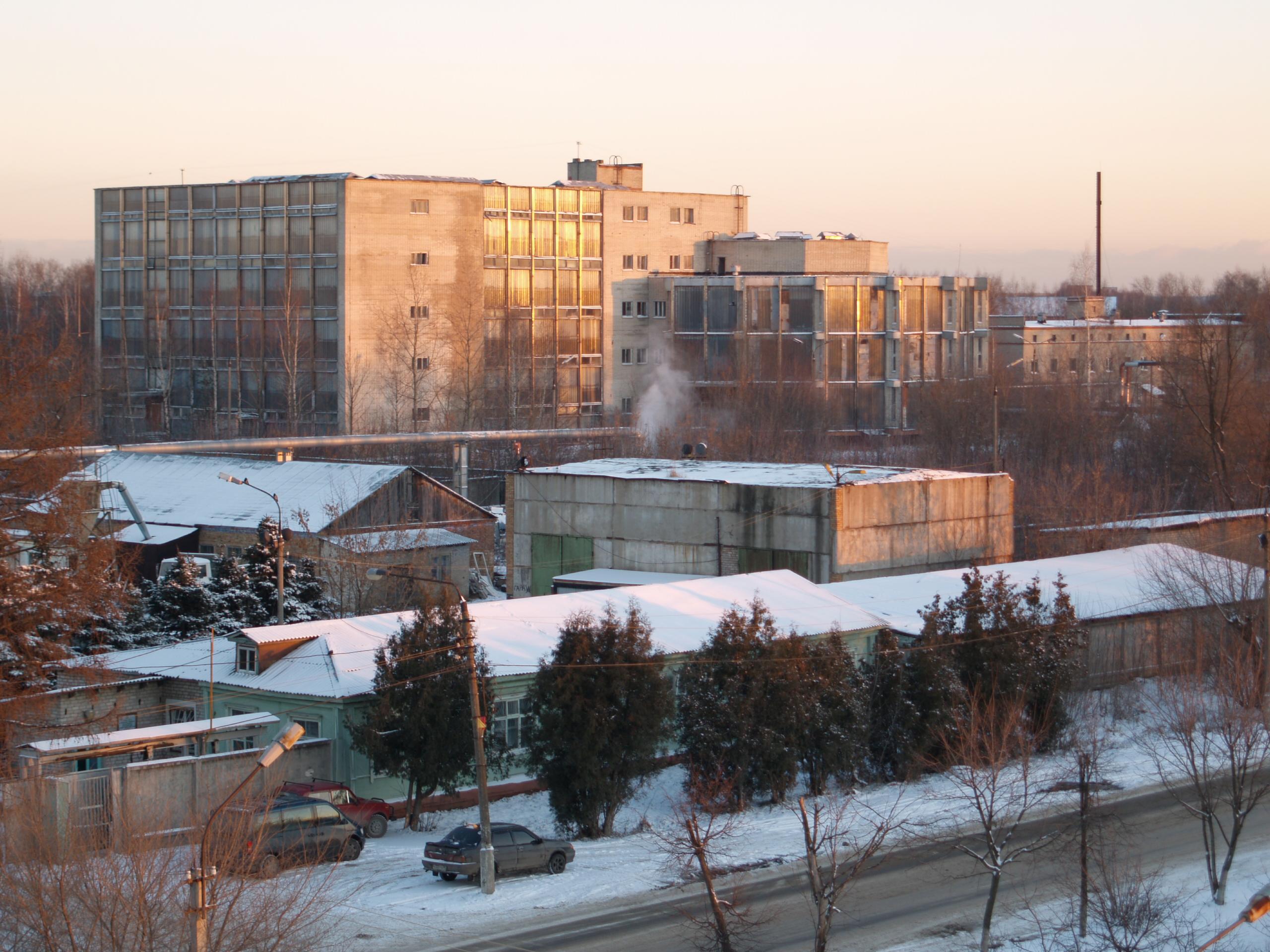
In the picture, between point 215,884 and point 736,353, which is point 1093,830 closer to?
point 215,884

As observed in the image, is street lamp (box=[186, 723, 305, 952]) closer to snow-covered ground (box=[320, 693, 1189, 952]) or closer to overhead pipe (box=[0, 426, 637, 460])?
snow-covered ground (box=[320, 693, 1189, 952])

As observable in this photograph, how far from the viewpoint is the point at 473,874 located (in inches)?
776

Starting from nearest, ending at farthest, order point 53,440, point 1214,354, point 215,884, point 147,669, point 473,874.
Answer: point 215,884
point 473,874
point 53,440
point 147,669
point 1214,354

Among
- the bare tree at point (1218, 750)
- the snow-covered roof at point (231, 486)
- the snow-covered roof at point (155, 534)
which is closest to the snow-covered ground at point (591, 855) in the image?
the bare tree at point (1218, 750)

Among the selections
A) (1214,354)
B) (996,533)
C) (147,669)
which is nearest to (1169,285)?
(1214,354)

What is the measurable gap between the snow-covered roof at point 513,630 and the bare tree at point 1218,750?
684 cm

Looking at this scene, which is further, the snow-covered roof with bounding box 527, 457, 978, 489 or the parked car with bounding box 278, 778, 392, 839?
the snow-covered roof with bounding box 527, 457, 978, 489

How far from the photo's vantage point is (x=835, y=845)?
16.6 metres

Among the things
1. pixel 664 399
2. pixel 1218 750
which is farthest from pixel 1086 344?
pixel 1218 750

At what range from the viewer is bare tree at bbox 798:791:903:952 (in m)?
15.8

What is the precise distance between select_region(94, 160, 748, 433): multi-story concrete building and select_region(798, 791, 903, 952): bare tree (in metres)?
54.0

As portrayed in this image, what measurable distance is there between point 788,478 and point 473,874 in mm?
20633

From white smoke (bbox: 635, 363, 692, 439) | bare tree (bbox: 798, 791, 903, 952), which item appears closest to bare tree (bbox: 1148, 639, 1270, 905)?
bare tree (bbox: 798, 791, 903, 952)

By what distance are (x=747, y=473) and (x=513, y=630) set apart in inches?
578
